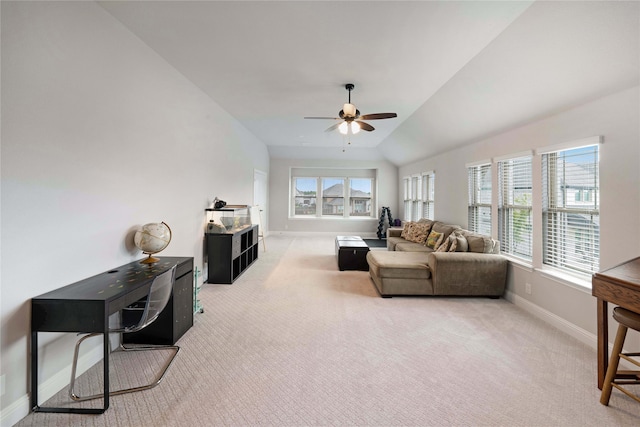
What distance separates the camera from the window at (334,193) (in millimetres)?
9461

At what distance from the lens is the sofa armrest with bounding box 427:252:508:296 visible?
141 inches

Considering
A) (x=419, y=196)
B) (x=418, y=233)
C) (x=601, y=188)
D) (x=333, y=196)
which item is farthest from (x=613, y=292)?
(x=333, y=196)

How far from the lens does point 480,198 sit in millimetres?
4484

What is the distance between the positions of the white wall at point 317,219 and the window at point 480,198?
14.8 feet

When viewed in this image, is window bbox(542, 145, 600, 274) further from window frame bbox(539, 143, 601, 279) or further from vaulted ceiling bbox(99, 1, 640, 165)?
vaulted ceiling bbox(99, 1, 640, 165)

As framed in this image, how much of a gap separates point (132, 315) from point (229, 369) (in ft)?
2.81

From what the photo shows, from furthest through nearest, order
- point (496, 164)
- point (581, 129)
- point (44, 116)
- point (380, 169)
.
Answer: point (380, 169), point (496, 164), point (581, 129), point (44, 116)

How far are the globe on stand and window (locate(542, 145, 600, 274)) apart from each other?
407 cm

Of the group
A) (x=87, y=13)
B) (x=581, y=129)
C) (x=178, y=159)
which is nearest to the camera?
(x=87, y=13)

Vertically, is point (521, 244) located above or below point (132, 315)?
above

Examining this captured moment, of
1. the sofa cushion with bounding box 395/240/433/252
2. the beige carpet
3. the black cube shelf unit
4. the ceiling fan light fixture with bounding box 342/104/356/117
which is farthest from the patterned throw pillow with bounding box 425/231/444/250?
the black cube shelf unit

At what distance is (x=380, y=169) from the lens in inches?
361

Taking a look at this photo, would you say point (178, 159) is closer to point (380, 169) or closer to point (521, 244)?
point (521, 244)

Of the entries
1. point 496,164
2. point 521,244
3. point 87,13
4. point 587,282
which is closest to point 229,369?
point 87,13
